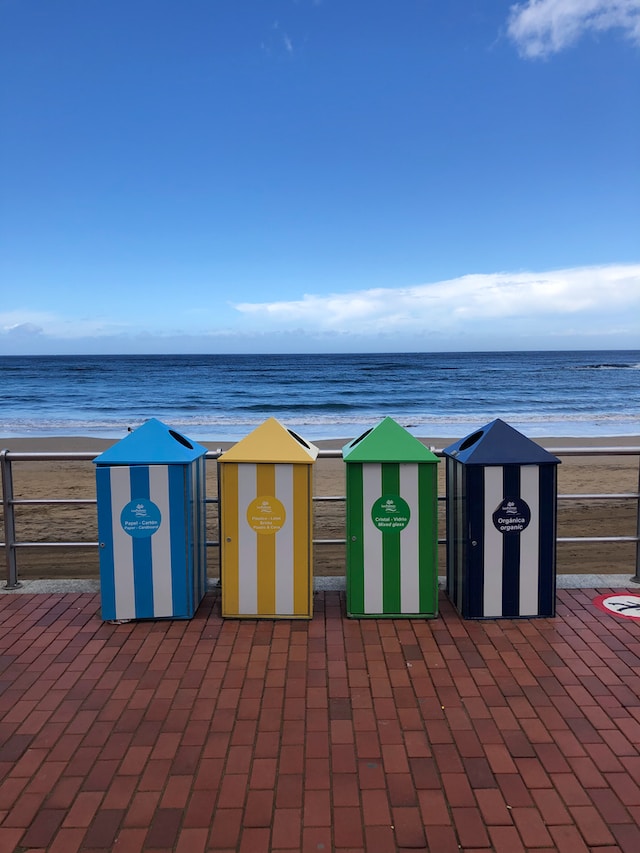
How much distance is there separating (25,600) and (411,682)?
10.1 feet

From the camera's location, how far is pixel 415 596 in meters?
4.36

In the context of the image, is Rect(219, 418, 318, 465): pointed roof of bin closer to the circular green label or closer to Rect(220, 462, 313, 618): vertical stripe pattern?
Rect(220, 462, 313, 618): vertical stripe pattern

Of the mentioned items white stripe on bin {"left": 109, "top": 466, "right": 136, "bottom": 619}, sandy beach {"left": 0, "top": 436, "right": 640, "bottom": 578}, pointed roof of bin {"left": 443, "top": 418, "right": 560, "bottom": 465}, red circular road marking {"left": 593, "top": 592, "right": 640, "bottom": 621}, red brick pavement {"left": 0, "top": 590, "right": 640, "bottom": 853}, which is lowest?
sandy beach {"left": 0, "top": 436, "right": 640, "bottom": 578}

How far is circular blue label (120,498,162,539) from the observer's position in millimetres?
4285

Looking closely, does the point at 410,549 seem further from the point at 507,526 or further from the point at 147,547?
the point at 147,547

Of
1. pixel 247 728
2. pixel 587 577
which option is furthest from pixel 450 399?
pixel 247 728

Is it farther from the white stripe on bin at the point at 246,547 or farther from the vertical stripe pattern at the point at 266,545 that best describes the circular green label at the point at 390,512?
the white stripe on bin at the point at 246,547

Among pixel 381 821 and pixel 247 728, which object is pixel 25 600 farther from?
pixel 381 821

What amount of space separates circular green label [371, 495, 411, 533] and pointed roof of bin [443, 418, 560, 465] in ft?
1.72

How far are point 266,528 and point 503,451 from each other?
174cm

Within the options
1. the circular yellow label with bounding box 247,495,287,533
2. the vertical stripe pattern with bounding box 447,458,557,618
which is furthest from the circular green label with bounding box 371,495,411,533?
the circular yellow label with bounding box 247,495,287,533

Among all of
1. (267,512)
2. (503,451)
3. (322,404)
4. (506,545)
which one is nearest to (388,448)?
(503,451)

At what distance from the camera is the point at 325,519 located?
8.42m

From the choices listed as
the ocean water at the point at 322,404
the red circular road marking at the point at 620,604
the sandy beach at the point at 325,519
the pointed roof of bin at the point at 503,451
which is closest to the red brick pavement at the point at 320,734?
the red circular road marking at the point at 620,604
